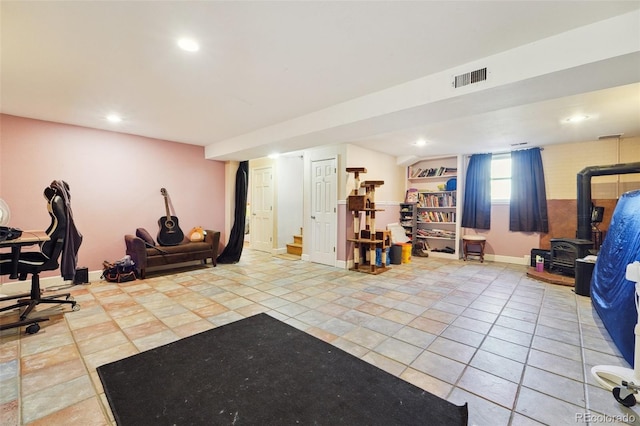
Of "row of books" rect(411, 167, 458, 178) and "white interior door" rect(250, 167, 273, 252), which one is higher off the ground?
"row of books" rect(411, 167, 458, 178)

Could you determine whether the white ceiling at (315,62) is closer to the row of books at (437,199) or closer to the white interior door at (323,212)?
the white interior door at (323,212)

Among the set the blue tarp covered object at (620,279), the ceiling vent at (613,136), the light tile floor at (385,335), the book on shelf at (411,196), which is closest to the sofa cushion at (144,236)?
the light tile floor at (385,335)

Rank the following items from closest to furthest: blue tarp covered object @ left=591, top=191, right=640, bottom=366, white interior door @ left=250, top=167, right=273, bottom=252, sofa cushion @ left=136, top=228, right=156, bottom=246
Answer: blue tarp covered object @ left=591, top=191, right=640, bottom=366 < sofa cushion @ left=136, top=228, right=156, bottom=246 < white interior door @ left=250, top=167, right=273, bottom=252

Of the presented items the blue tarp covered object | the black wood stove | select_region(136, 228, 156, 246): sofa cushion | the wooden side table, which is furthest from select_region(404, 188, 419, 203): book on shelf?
select_region(136, 228, 156, 246): sofa cushion

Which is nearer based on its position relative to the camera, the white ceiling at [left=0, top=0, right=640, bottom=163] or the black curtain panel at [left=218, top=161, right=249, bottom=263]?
the white ceiling at [left=0, top=0, right=640, bottom=163]

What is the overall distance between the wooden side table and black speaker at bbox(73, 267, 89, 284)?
7058 mm

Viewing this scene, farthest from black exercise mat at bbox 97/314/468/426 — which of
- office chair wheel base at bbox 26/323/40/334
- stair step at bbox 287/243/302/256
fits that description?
stair step at bbox 287/243/302/256

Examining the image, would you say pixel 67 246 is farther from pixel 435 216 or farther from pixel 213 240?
pixel 435 216

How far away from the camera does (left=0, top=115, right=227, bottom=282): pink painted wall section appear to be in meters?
3.67

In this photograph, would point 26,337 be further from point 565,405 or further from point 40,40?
point 565,405

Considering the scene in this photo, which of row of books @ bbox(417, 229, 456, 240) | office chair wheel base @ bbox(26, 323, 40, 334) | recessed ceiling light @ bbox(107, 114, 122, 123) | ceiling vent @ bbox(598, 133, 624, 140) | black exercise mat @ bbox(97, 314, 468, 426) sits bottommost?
black exercise mat @ bbox(97, 314, 468, 426)

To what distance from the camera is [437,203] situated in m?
6.50

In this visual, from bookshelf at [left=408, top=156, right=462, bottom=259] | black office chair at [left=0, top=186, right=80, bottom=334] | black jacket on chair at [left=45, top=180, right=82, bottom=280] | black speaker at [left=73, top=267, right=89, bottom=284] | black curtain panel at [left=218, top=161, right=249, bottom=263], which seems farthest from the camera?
bookshelf at [left=408, top=156, right=462, bottom=259]

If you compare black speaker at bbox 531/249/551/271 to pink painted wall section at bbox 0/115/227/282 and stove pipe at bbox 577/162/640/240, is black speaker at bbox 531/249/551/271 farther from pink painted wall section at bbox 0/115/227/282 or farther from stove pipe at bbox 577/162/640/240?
pink painted wall section at bbox 0/115/227/282
